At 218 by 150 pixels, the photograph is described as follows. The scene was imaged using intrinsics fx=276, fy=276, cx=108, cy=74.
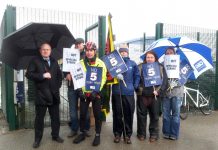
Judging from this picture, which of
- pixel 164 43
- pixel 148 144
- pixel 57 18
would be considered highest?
pixel 57 18

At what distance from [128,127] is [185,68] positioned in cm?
188

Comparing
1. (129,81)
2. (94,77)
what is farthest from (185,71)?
(94,77)

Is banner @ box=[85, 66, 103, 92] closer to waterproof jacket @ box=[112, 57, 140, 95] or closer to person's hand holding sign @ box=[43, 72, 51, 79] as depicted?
waterproof jacket @ box=[112, 57, 140, 95]

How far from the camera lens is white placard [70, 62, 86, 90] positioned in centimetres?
549

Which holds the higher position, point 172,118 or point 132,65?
point 132,65

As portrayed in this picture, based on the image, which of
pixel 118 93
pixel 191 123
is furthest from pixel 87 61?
pixel 191 123

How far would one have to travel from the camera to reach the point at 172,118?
6.00 metres

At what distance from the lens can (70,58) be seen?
19.2 feet

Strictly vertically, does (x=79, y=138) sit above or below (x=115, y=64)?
below

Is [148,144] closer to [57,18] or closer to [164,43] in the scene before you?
[164,43]

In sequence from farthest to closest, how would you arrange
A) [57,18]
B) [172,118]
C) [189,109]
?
[189,109] < [57,18] < [172,118]

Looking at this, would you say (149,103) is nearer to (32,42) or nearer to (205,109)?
(32,42)

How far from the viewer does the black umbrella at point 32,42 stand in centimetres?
529

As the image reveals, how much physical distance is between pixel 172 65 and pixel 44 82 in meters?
2.67
